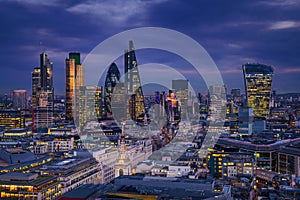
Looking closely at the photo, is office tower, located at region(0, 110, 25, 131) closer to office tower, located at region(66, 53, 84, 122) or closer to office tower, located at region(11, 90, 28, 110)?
office tower, located at region(66, 53, 84, 122)

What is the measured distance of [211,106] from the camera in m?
40.7

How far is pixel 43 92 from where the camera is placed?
4106 centimetres

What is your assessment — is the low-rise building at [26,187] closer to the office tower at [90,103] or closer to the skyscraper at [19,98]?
the office tower at [90,103]

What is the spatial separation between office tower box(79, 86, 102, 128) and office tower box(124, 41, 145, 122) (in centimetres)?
323

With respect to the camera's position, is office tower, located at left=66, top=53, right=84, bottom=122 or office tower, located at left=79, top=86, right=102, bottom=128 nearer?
office tower, located at left=79, top=86, right=102, bottom=128

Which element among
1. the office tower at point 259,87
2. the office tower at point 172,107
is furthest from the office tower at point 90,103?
the office tower at point 259,87

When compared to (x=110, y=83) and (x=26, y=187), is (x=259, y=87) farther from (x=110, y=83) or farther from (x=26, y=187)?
(x=26, y=187)

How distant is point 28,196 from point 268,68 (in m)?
31.5

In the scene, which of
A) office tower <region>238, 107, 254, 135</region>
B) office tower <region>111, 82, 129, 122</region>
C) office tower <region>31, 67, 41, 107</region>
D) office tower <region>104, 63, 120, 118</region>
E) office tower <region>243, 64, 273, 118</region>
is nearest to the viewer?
office tower <region>238, 107, 254, 135</region>

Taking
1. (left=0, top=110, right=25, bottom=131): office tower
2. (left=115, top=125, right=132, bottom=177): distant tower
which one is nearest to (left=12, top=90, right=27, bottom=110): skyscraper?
(left=0, top=110, right=25, bottom=131): office tower

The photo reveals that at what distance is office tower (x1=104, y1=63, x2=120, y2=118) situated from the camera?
39.9 m

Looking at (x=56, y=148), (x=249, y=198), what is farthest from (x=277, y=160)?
(x=56, y=148)

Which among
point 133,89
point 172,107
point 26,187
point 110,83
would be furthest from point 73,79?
point 26,187

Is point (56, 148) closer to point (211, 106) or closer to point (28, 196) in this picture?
point (28, 196)
